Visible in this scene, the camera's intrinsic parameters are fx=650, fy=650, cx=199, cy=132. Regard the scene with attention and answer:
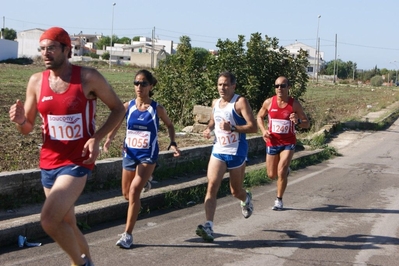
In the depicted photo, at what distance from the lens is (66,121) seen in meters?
5.36

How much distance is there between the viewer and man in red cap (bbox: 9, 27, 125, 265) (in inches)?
207

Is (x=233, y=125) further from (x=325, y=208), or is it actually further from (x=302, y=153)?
(x=302, y=153)

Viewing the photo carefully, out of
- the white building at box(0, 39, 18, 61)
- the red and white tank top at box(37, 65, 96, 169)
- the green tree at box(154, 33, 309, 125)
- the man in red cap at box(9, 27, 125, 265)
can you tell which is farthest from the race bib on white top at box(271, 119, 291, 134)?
the white building at box(0, 39, 18, 61)

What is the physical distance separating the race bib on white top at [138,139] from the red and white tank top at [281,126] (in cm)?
318

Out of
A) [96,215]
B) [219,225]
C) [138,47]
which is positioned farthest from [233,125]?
[138,47]

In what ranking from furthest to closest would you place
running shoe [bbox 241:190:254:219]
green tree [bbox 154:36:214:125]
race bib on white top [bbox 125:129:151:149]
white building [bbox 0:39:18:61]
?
white building [bbox 0:39:18:61], green tree [bbox 154:36:214:125], running shoe [bbox 241:190:254:219], race bib on white top [bbox 125:129:151:149]

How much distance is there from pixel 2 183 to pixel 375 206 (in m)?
6.00

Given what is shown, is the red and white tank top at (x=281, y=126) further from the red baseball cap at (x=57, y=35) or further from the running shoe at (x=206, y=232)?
the red baseball cap at (x=57, y=35)

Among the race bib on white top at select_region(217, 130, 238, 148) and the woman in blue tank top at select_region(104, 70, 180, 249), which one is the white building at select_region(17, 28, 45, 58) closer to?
the race bib on white top at select_region(217, 130, 238, 148)

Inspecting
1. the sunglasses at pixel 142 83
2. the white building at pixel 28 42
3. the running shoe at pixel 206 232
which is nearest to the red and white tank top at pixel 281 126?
the running shoe at pixel 206 232

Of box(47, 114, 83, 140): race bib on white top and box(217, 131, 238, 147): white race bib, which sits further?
box(217, 131, 238, 147): white race bib

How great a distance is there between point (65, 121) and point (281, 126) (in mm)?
5420

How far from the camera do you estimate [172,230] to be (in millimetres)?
8320

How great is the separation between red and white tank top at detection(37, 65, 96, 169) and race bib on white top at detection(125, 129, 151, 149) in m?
2.07
